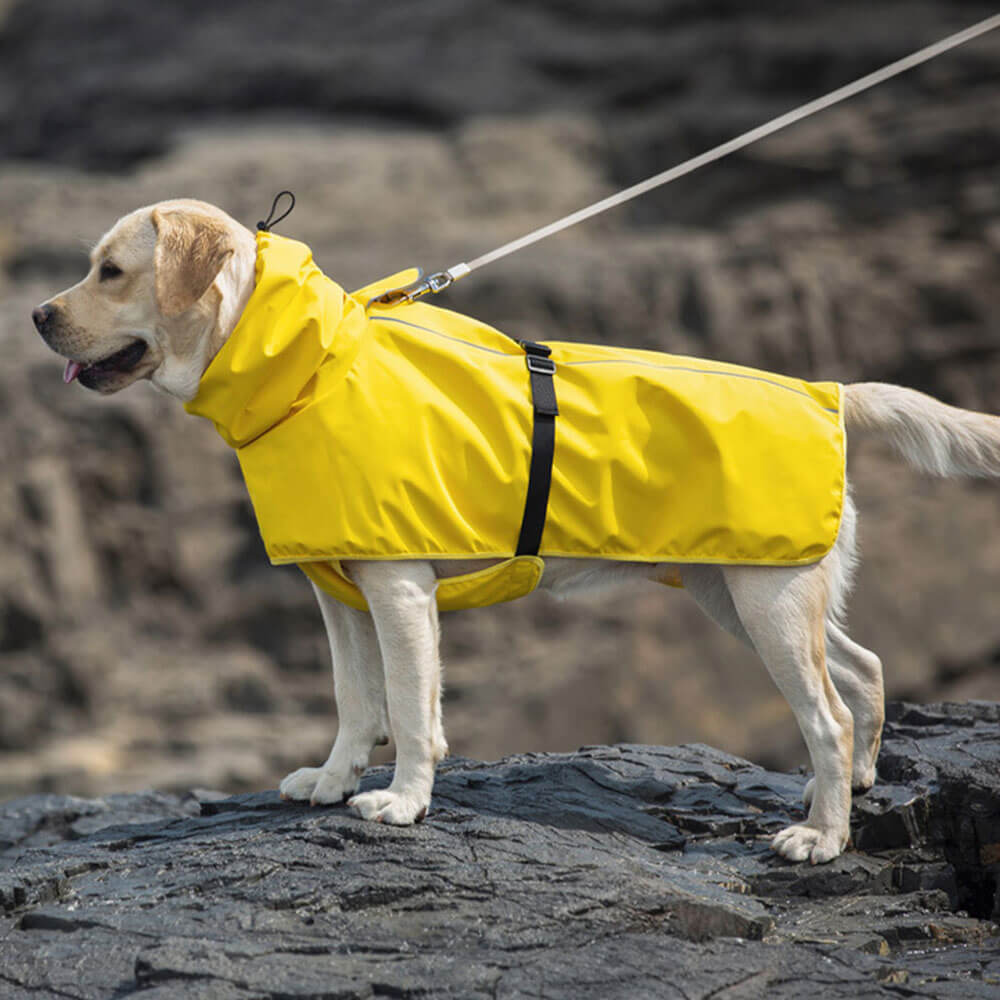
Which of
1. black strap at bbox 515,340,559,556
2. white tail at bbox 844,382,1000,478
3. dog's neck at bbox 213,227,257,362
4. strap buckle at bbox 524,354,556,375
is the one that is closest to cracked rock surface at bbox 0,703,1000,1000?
black strap at bbox 515,340,559,556

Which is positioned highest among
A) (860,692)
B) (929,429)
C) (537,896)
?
(929,429)

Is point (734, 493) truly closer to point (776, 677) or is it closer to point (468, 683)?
point (776, 677)

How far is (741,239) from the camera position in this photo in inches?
695

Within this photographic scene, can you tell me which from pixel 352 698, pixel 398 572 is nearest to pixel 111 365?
pixel 398 572

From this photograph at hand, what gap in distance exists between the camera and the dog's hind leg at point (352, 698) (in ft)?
16.3

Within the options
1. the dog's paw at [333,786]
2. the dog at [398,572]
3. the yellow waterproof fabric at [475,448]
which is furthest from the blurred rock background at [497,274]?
the yellow waterproof fabric at [475,448]

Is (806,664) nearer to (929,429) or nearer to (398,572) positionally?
(929,429)

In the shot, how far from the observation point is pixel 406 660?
457 centimetres

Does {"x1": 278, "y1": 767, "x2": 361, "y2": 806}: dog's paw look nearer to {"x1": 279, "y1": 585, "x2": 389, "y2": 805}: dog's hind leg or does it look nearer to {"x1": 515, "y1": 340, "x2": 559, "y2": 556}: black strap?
{"x1": 279, "y1": 585, "x2": 389, "y2": 805}: dog's hind leg

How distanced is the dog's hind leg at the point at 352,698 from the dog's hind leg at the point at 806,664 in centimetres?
137

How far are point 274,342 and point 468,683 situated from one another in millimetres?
10942

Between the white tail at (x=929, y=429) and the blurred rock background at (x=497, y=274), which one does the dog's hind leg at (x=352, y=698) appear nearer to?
the white tail at (x=929, y=429)

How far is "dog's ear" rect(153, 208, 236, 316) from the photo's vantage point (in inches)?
181

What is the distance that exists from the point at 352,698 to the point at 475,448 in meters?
1.09
